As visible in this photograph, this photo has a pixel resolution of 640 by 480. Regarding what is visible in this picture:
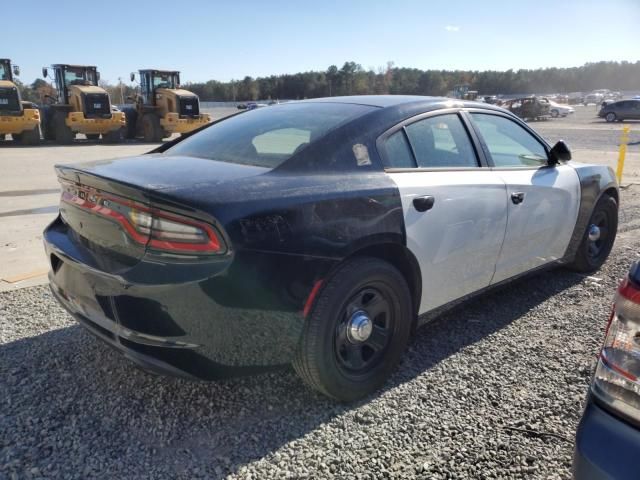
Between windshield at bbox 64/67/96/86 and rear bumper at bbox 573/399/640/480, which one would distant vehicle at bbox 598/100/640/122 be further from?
rear bumper at bbox 573/399/640/480

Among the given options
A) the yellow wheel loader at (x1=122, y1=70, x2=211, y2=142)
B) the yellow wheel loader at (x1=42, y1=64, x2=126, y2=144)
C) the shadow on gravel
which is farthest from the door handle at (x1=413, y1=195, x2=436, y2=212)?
the yellow wheel loader at (x1=42, y1=64, x2=126, y2=144)

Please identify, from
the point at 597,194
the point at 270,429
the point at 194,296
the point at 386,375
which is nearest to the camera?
the point at 194,296

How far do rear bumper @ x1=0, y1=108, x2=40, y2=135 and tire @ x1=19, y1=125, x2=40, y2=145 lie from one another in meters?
0.17

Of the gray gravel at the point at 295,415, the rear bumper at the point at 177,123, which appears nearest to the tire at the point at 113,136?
the rear bumper at the point at 177,123

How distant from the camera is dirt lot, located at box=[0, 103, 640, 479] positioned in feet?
7.29

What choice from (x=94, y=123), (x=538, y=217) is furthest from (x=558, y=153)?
(x=94, y=123)

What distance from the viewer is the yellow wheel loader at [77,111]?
18.9m

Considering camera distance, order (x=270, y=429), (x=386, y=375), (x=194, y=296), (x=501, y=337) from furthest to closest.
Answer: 1. (x=501, y=337)
2. (x=386, y=375)
3. (x=270, y=429)
4. (x=194, y=296)

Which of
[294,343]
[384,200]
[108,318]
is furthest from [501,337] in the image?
[108,318]

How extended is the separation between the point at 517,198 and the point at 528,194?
0.54 ft

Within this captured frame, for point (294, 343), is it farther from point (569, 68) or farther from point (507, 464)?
point (569, 68)

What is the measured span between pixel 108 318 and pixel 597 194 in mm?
4008

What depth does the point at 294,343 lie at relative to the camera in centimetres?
235

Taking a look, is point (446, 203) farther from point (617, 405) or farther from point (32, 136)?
point (32, 136)
